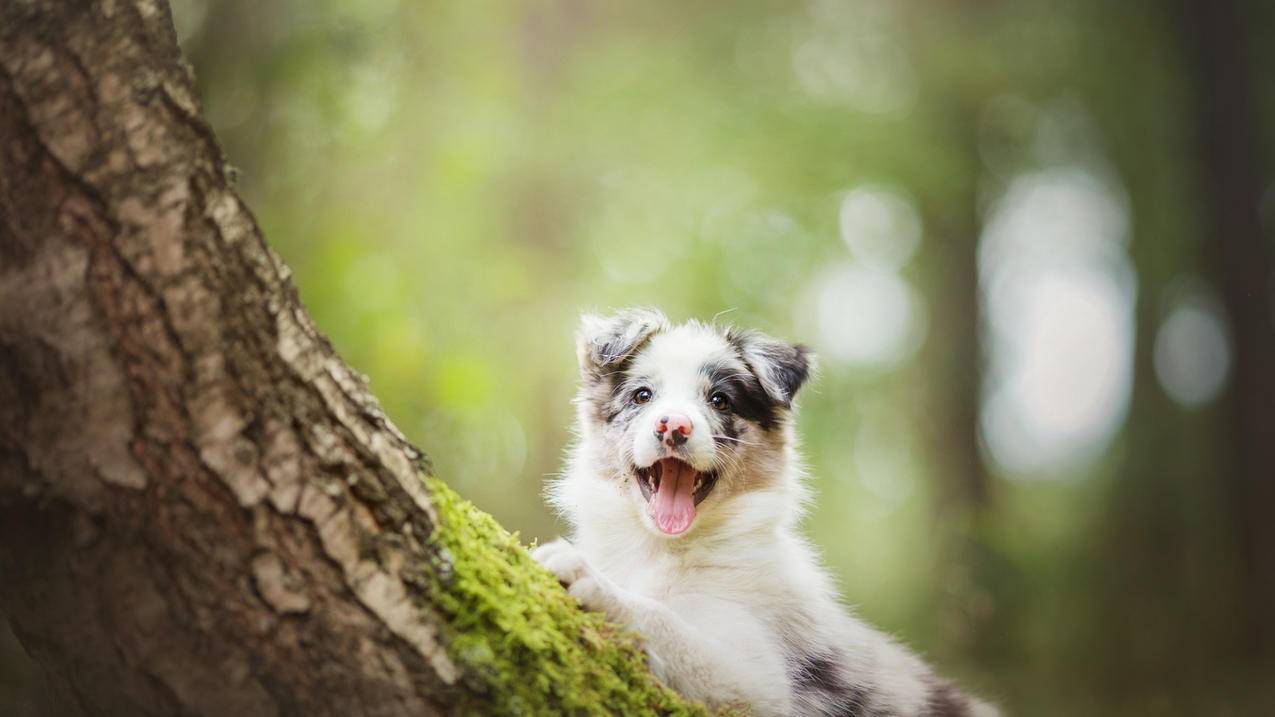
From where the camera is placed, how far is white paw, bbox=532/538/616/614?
2840mm

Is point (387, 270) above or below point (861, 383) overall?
below

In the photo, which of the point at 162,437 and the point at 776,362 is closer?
the point at 162,437

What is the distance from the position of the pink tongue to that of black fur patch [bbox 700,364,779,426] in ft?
1.59

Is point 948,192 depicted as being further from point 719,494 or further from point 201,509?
point 201,509

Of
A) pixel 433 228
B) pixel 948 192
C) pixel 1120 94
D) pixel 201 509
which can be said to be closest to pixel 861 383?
pixel 948 192

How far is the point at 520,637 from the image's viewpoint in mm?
2373

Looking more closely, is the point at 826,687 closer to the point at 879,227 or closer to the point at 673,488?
the point at 673,488

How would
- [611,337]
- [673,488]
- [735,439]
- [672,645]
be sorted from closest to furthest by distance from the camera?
[672,645], [673,488], [735,439], [611,337]

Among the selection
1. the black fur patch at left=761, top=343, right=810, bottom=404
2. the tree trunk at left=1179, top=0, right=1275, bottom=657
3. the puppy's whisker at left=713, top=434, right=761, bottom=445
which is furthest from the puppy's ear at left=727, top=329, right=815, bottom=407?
the tree trunk at left=1179, top=0, right=1275, bottom=657

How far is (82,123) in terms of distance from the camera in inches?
73.5

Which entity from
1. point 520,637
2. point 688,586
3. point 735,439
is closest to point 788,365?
point 735,439

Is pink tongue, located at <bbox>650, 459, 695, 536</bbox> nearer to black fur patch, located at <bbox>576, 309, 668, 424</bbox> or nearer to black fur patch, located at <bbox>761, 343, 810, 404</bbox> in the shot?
black fur patch, located at <bbox>576, 309, 668, 424</bbox>

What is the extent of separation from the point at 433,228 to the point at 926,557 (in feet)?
31.1

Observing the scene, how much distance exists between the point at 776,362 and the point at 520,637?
98.1 inches
